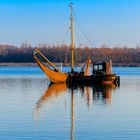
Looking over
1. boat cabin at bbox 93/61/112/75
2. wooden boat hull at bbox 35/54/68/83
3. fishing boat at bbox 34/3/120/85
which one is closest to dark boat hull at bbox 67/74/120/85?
fishing boat at bbox 34/3/120/85

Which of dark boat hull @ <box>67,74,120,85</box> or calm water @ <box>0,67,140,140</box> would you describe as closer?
calm water @ <box>0,67,140,140</box>

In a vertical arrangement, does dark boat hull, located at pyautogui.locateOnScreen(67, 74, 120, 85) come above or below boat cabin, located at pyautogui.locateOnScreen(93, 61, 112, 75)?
below

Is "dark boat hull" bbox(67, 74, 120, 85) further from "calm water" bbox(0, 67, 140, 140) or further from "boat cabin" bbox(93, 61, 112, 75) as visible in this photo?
"calm water" bbox(0, 67, 140, 140)

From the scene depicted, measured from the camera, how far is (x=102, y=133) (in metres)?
17.2

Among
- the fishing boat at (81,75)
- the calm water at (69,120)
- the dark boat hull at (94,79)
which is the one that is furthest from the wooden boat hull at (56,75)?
the calm water at (69,120)

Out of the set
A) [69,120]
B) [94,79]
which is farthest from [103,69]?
[69,120]

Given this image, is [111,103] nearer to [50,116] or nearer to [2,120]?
[50,116]

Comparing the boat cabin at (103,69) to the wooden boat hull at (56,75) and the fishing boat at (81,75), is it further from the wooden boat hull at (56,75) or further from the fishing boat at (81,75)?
the wooden boat hull at (56,75)

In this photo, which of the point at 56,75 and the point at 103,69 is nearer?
the point at 56,75

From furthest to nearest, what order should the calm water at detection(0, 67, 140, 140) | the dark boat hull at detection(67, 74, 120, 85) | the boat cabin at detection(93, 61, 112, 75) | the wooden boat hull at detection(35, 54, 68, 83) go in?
1. the boat cabin at detection(93, 61, 112, 75)
2. the wooden boat hull at detection(35, 54, 68, 83)
3. the dark boat hull at detection(67, 74, 120, 85)
4. the calm water at detection(0, 67, 140, 140)

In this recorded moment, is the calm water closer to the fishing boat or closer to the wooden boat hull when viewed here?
the fishing boat

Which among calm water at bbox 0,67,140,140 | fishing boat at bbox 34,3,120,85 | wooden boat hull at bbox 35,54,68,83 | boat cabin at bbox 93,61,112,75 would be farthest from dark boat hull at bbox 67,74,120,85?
calm water at bbox 0,67,140,140

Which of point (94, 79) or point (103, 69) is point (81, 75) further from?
point (103, 69)

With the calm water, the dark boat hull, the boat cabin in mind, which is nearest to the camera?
the calm water
